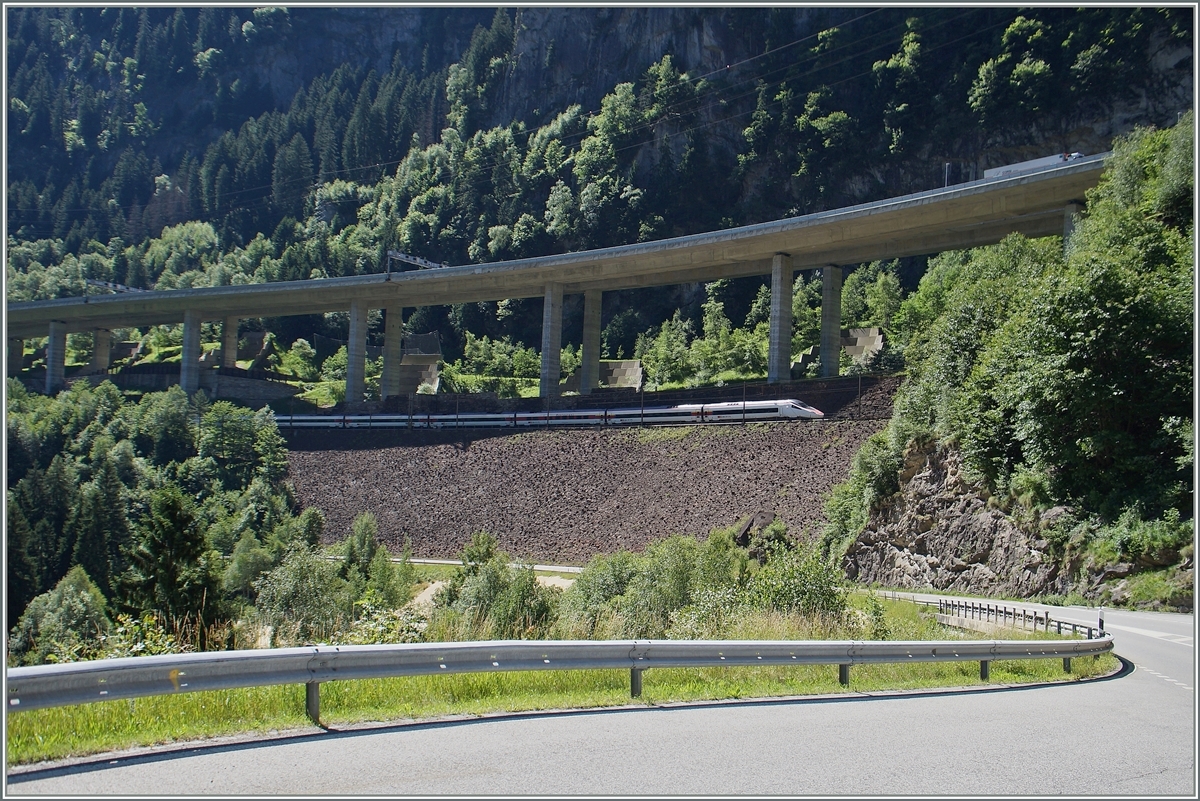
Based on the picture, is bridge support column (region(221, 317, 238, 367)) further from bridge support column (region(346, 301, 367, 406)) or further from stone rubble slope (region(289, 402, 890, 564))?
stone rubble slope (region(289, 402, 890, 564))

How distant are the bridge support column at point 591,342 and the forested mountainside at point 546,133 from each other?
34.4 metres

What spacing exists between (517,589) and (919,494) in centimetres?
1758

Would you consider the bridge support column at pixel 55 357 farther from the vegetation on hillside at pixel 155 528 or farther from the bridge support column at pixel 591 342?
the bridge support column at pixel 591 342

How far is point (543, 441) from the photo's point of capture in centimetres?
5550

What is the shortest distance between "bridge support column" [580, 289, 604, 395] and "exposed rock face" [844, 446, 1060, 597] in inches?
1428

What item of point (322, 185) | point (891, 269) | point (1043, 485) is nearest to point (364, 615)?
point (1043, 485)

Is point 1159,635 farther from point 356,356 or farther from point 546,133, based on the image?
point 546,133

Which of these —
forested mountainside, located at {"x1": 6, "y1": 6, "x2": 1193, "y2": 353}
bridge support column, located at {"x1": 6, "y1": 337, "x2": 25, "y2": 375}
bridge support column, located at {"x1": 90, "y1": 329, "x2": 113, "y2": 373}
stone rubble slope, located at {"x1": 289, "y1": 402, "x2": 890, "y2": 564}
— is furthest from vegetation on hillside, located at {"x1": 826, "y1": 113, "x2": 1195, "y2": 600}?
bridge support column, located at {"x1": 6, "y1": 337, "x2": 25, "y2": 375}

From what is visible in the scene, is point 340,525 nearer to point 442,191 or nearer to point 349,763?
point 349,763

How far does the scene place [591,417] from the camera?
5722 centimetres

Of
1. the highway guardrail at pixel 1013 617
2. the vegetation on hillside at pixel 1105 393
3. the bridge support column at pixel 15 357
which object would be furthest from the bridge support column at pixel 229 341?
the highway guardrail at pixel 1013 617

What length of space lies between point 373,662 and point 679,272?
187 feet

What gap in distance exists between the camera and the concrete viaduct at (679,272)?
158 feet

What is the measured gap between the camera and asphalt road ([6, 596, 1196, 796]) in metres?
5.87
